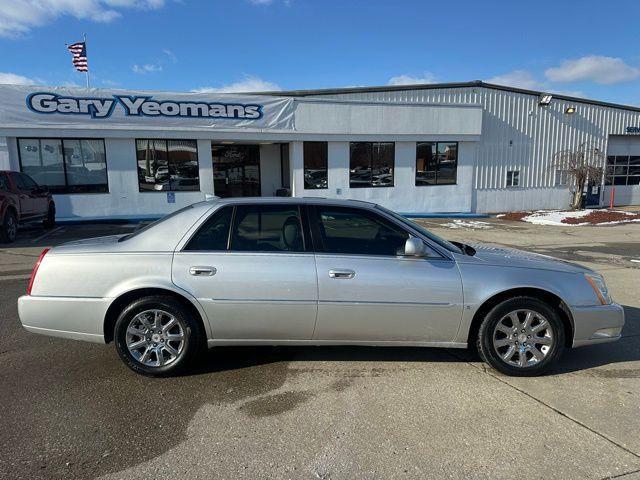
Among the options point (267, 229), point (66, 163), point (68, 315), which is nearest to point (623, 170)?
point (267, 229)

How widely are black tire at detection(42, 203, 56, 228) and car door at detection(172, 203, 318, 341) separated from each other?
40.3 ft

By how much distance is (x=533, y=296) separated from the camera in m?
3.90

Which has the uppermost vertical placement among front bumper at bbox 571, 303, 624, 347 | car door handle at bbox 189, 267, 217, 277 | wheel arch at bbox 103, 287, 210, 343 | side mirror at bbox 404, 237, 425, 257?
side mirror at bbox 404, 237, 425, 257

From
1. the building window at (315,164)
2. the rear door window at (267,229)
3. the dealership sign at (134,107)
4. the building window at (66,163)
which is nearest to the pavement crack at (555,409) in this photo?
the rear door window at (267,229)

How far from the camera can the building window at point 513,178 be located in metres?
20.8

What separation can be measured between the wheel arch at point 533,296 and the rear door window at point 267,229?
1657mm

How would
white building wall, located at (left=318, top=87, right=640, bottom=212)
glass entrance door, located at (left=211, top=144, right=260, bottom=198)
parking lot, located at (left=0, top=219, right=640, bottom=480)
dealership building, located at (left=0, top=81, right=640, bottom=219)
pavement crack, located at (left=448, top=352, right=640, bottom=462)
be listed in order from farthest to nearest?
1. white building wall, located at (left=318, top=87, right=640, bottom=212)
2. glass entrance door, located at (left=211, top=144, right=260, bottom=198)
3. dealership building, located at (left=0, top=81, right=640, bottom=219)
4. pavement crack, located at (left=448, top=352, right=640, bottom=462)
5. parking lot, located at (left=0, top=219, right=640, bottom=480)

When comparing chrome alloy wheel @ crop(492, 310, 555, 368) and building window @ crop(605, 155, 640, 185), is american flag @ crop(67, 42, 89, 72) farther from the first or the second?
building window @ crop(605, 155, 640, 185)

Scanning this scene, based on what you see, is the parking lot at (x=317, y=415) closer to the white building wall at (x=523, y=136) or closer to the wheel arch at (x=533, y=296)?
the wheel arch at (x=533, y=296)

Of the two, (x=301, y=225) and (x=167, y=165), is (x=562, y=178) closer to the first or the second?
(x=167, y=165)

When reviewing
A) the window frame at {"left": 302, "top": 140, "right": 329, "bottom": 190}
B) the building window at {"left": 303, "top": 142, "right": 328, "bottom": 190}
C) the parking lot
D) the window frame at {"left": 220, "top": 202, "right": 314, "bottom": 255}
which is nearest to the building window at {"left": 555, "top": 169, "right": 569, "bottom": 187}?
the window frame at {"left": 302, "top": 140, "right": 329, "bottom": 190}

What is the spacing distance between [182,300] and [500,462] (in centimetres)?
267

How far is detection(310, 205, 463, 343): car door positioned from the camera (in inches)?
148

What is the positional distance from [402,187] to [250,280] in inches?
626
